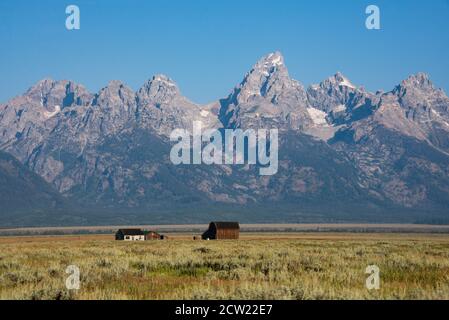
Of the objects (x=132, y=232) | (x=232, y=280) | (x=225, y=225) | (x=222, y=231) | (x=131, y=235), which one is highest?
(x=225, y=225)

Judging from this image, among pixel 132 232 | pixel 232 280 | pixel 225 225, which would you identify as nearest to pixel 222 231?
pixel 225 225

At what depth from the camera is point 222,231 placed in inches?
5182

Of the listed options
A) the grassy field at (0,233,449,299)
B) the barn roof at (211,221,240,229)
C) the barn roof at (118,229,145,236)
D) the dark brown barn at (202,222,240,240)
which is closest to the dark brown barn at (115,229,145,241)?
→ the barn roof at (118,229,145,236)

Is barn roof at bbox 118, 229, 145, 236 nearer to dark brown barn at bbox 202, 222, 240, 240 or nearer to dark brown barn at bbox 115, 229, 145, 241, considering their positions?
dark brown barn at bbox 115, 229, 145, 241

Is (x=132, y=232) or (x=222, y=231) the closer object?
(x=222, y=231)

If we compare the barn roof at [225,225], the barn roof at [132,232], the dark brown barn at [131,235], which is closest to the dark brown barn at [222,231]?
the barn roof at [225,225]

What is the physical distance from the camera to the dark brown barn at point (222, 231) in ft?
429

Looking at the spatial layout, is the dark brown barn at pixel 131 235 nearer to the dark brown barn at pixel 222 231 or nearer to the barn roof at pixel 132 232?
the barn roof at pixel 132 232

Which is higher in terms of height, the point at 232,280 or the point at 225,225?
the point at 225,225

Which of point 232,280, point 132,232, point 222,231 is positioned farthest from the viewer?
point 132,232

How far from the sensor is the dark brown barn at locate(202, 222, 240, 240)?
5148 inches

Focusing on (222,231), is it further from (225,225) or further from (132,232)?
(132,232)
